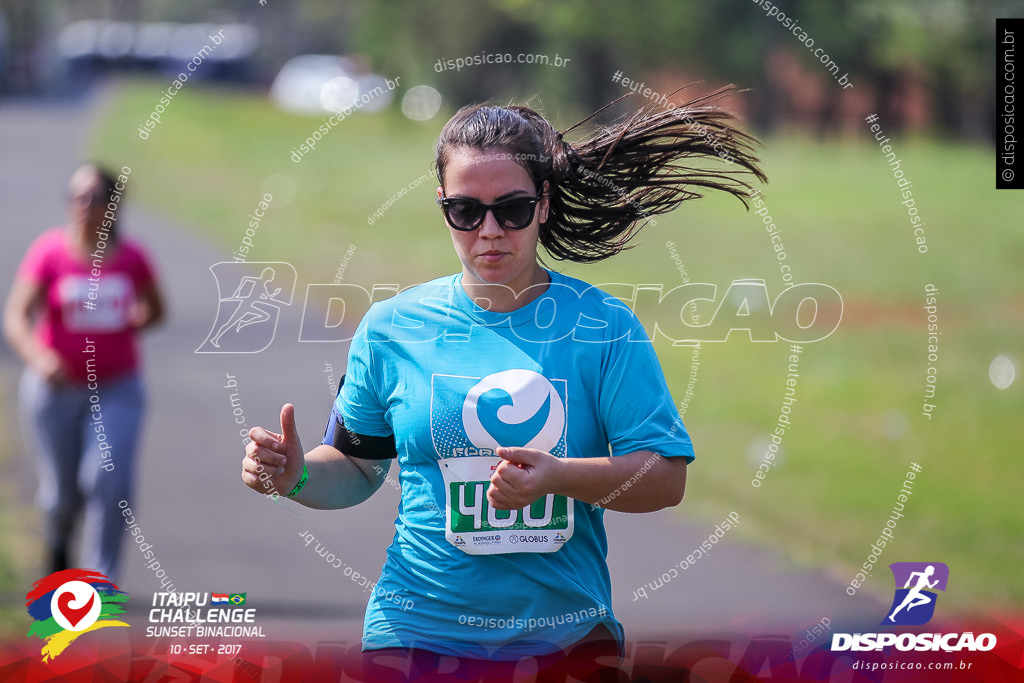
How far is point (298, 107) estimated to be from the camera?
3222 cm

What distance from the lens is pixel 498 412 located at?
2.57 m

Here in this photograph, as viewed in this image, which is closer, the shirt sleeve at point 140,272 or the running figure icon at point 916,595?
the running figure icon at point 916,595

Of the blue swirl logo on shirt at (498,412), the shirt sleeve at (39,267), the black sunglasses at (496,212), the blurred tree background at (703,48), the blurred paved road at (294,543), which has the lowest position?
the blurred paved road at (294,543)

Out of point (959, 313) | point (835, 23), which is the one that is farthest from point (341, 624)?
point (835, 23)

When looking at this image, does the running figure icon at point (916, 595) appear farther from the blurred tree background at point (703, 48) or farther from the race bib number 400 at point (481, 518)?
the blurred tree background at point (703, 48)

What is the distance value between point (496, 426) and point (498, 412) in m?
0.03

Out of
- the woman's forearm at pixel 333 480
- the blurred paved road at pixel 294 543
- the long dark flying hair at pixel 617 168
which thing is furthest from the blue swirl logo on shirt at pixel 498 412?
the blurred paved road at pixel 294 543

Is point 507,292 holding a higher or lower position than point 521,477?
higher

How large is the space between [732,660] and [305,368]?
23.9 ft

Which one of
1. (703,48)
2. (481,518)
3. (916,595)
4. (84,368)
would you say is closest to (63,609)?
(84,368)

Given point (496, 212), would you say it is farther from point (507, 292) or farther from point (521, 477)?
point (521, 477)

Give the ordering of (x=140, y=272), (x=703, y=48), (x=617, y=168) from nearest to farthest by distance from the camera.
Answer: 1. (x=617, y=168)
2. (x=140, y=272)
3. (x=703, y=48)

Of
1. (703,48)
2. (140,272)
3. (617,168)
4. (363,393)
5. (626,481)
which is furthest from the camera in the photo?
(703,48)

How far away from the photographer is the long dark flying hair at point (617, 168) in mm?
2782
